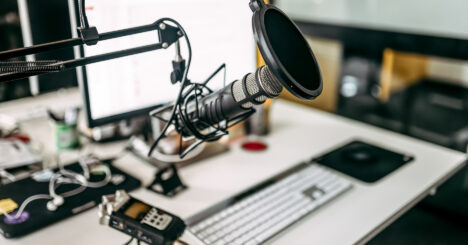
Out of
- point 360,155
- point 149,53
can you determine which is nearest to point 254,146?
point 360,155

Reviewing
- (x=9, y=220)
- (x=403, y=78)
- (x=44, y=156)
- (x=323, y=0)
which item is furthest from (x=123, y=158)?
(x=403, y=78)

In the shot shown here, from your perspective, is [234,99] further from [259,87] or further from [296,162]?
[296,162]

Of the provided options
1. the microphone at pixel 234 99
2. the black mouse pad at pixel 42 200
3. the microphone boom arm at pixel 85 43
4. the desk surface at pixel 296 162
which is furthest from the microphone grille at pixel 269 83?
the black mouse pad at pixel 42 200

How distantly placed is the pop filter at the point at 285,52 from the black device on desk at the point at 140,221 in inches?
13.5

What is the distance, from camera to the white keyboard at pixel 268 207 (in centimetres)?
84

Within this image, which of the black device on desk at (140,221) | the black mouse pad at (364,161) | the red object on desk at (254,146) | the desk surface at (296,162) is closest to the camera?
the black device on desk at (140,221)

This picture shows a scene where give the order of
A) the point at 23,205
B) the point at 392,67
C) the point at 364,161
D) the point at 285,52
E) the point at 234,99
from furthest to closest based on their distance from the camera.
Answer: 1. the point at 392,67
2. the point at 364,161
3. the point at 23,205
4. the point at 234,99
5. the point at 285,52

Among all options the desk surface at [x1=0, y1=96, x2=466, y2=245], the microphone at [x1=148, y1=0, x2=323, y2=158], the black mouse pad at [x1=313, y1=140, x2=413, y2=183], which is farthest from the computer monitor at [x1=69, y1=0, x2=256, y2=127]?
the black mouse pad at [x1=313, y1=140, x2=413, y2=183]

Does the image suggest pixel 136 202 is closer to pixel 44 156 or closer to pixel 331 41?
pixel 44 156

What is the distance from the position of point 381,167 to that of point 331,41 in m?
1.56

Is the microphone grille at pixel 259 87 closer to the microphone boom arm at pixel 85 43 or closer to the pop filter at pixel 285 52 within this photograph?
the pop filter at pixel 285 52

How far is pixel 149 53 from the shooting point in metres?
1.02

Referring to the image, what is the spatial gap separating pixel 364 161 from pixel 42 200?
80 cm

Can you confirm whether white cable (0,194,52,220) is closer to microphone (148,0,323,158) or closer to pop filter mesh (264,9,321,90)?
microphone (148,0,323,158)
